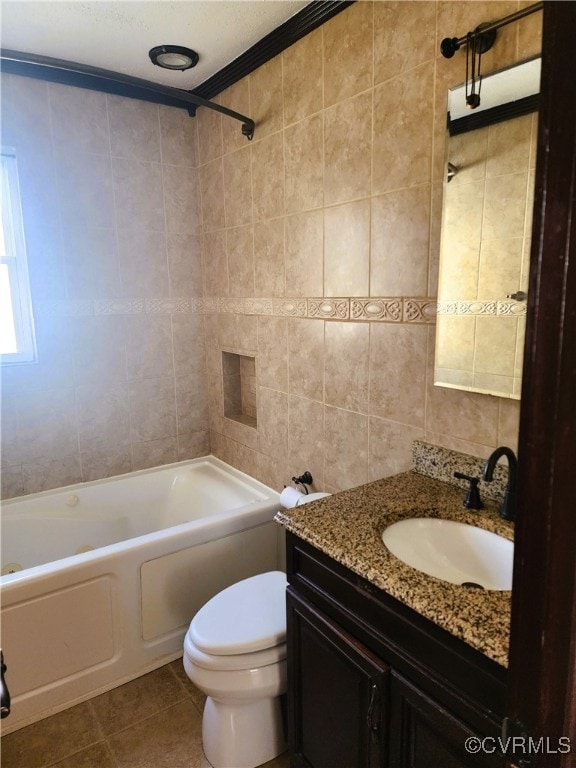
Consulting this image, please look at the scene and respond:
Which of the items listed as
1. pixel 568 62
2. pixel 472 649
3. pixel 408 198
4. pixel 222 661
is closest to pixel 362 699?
pixel 472 649

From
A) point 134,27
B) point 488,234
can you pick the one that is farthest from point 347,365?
point 134,27

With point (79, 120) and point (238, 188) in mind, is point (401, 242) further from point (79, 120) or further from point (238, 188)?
point (79, 120)

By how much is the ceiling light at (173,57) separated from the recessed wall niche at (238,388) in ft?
4.68

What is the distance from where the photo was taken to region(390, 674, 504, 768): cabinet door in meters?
0.92

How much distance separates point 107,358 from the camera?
2.71 m

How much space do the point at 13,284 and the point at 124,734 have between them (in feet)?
6.87

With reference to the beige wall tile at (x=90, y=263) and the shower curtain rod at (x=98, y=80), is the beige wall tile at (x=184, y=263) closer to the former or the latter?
the beige wall tile at (x=90, y=263)

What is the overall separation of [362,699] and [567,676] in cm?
83

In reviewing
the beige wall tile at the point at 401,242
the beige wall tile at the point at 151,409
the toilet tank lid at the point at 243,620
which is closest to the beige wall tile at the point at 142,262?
the beige wall tile at the point at 151,409

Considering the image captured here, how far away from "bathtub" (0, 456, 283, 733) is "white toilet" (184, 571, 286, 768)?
1.44ft

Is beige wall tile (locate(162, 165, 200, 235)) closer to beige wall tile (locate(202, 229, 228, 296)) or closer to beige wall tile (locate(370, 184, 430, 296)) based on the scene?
beige wall tile (locate(202, 229, 228, 296))

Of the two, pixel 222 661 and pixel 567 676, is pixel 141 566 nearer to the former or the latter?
pixel 222 661

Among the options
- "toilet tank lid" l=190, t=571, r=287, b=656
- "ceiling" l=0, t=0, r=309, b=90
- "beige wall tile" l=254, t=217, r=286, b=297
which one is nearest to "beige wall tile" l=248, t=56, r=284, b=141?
"ceiling" l=0, t=0, r=309, b=90

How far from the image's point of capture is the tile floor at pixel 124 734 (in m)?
→ 1.66
